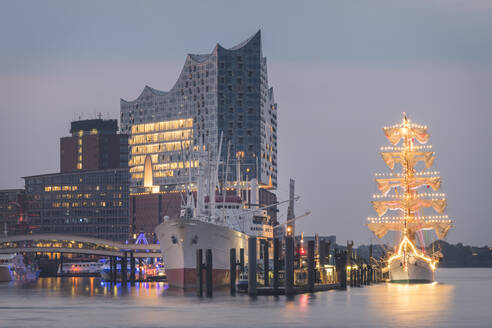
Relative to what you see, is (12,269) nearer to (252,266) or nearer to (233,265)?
(233,265)

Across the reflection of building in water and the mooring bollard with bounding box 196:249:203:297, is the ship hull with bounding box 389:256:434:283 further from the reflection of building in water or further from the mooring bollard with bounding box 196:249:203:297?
the mooring bollard with bounding box 196:249:203:297

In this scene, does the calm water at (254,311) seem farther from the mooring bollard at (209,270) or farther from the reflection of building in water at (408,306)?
the mooring bollard at (209,270)

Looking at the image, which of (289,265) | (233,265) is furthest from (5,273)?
(289,265)

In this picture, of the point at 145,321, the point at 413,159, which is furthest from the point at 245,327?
the point at 413,159

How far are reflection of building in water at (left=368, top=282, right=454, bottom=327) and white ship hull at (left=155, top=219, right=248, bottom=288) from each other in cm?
1864

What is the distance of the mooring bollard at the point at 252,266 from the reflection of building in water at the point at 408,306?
10.8 meters

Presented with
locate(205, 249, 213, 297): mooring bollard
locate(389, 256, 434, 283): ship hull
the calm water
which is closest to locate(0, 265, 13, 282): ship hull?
the calm water

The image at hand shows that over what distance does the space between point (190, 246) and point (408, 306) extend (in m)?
31.7

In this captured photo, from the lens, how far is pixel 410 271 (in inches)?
4594

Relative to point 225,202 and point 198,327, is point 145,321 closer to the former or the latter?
point 198,327

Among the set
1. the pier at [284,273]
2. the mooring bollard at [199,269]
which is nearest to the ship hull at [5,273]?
the pier at [284,273]

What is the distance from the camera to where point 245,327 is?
59.5 metres

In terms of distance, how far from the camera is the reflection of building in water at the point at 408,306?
215ft

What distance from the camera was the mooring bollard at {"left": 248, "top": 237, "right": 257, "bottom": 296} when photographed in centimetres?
7569
